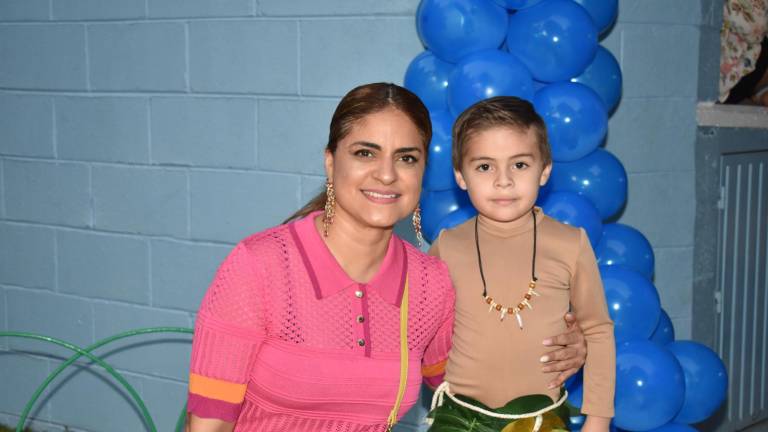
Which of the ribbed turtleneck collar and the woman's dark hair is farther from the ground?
the woman's dark hair

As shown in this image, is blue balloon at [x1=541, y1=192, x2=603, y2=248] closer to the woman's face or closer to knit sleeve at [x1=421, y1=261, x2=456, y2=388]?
knit sleeve at [x1=421, y1=261, x2=456, y2=388]

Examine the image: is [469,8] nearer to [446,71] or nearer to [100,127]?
[446,71]

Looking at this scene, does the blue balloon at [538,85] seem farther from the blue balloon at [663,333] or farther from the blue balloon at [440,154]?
the blue balloon at [663,333]

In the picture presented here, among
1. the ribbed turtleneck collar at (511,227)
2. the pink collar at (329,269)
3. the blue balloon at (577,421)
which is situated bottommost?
the blue balloon at (577,421)

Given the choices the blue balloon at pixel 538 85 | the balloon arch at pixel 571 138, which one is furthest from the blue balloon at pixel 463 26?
the blue balloon at pixel 538 85

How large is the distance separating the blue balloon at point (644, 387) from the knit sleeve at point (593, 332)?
1.62ft

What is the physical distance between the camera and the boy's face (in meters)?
2.04

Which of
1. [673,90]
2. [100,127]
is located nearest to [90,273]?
[100,127]

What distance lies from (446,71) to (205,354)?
1.22m

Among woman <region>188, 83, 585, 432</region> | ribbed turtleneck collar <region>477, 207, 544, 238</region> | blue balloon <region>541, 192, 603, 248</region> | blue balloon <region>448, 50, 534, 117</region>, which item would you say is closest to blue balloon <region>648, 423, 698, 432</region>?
blue balloon <region>541, 192, 603, 248</region>

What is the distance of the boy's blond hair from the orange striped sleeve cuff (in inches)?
27.0

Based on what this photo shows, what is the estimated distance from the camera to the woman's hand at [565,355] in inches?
82.0

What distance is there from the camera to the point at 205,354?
74.5 inches

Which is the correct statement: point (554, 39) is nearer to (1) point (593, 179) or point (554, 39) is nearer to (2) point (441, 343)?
(1) point (593, 179)
